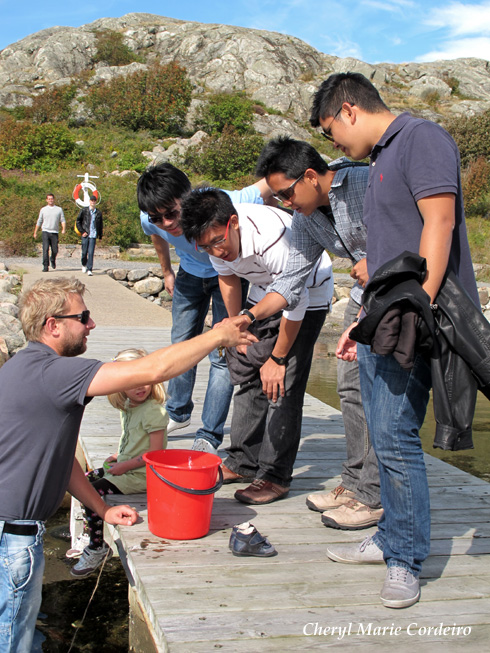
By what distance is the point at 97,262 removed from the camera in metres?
18.1

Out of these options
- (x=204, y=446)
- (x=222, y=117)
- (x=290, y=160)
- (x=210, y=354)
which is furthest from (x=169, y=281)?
(x=222, y=117)

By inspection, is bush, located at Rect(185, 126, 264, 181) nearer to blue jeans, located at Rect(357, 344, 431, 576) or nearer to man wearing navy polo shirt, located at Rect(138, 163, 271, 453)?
man wearing navy polo shirt, located at Rect(138, 163, 271, 453)

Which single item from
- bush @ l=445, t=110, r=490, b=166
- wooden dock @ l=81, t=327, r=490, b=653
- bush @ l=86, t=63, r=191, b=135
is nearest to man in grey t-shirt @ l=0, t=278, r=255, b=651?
wooden dock @ l=81, t=327, r=490, b=653

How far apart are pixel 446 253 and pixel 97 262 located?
663 inches

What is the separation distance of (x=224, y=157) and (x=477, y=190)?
11.9m

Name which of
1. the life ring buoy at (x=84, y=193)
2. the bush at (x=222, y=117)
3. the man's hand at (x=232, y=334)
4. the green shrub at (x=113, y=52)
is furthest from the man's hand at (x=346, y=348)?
the green shrub at (x=113, y=52)

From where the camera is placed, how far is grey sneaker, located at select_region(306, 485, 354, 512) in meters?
3.11

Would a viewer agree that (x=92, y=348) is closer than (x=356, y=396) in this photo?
No

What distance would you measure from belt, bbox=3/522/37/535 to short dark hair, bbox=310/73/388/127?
1.83 metres

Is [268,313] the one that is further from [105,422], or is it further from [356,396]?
[105,422]

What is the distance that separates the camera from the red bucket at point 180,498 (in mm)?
2654

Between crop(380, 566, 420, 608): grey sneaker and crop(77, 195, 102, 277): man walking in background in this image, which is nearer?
crop(380, 566, 420, 608): grey sneaker

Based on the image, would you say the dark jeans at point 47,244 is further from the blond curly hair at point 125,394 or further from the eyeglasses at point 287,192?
the eyeglasses at point 287,192

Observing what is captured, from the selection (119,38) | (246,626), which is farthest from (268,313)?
(119,38)
